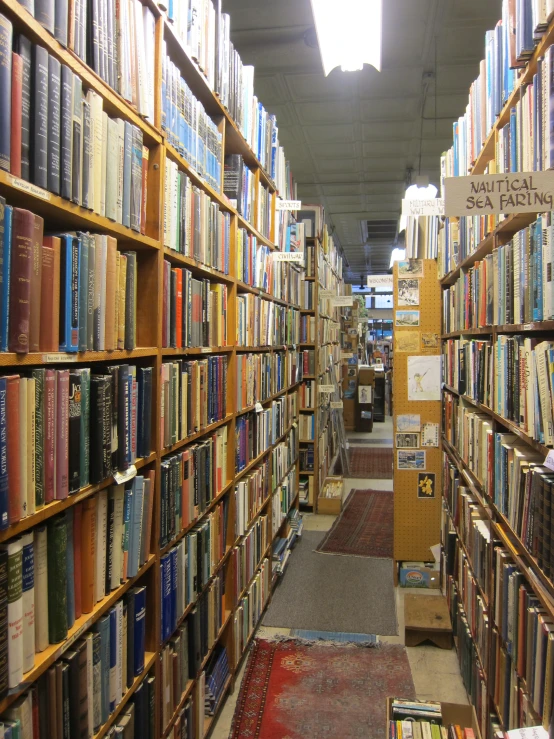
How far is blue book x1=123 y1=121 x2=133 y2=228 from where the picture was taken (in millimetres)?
1491

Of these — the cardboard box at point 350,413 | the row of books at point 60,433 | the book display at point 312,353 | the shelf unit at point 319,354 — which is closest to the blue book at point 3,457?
the row of books at point 60,433

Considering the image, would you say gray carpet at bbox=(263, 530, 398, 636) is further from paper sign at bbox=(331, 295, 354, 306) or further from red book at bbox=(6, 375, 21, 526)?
red book at bbox=(6, 375, 21, 526)

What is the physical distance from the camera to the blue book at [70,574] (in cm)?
127

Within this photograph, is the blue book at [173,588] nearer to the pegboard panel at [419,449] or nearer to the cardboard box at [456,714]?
the cardboard box at [456,714]

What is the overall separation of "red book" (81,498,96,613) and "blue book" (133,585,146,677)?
0.98 feet

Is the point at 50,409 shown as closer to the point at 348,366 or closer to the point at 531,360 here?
the point at 531,360

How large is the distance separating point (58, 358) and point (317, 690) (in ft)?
7.56

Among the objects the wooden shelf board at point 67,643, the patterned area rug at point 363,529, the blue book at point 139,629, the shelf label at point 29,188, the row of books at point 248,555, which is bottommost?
the patterned area rug at point 363,529

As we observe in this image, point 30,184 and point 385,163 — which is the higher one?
point 385,163

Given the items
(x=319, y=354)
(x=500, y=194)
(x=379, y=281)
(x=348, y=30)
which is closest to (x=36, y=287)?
(x=500, y=194)

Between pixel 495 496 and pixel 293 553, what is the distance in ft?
9.12

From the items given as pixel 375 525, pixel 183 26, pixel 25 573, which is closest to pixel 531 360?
pixel 25 573

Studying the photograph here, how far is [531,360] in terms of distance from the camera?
1.50 meters

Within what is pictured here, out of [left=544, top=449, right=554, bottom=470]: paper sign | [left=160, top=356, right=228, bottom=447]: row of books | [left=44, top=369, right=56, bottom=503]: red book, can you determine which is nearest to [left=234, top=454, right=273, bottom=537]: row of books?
[left=160, top=356, right=228, bottom=447]: row of books
